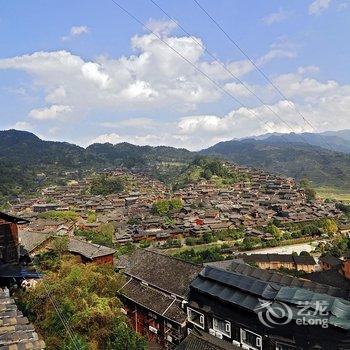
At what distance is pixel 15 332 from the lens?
4191mm

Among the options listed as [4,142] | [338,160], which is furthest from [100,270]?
[4,142]

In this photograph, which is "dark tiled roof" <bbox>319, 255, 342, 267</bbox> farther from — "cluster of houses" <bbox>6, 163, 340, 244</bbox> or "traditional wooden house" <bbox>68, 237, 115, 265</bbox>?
"traditional wooden house" <bbox>68, 237, 115, 265</bbox>

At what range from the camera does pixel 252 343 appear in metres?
13.5

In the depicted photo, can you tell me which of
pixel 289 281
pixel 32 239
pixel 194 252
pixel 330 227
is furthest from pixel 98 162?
pixel 289 281

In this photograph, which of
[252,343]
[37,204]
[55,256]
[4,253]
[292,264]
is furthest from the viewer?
[37,204]

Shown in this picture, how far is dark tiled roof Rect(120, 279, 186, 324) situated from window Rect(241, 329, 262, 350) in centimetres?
306

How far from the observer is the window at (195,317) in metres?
15.4

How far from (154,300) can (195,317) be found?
2795 mm

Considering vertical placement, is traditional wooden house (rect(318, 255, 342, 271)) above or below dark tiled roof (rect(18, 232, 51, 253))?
below

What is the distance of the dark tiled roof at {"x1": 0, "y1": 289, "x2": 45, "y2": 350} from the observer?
3979mm

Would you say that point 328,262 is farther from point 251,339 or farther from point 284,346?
point 284,346

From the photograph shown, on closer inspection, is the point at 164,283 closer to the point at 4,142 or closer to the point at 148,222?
the point at 148,222

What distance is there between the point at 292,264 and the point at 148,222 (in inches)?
1065

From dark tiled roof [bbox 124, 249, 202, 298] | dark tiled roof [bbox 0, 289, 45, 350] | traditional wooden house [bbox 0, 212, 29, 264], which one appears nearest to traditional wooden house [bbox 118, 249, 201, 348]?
dark tiled roof [bbox 124, 249, 202, 298]
